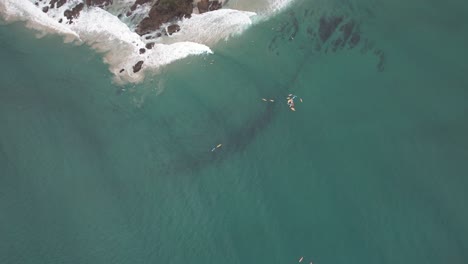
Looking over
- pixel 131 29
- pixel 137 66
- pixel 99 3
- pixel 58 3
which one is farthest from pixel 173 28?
pixel 58 3

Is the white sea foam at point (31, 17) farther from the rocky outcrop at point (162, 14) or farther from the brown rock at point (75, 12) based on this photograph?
the rocky outcrop at point (162, 14)

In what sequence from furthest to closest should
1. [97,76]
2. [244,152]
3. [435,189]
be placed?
1. [97,76]
2. [244,152]
3. [435,189]

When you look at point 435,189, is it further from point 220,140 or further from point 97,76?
point 97,76

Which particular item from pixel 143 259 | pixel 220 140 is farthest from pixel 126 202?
pixel 220 140

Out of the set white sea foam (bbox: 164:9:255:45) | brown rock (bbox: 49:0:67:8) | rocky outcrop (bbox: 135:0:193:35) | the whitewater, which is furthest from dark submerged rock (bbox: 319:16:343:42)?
brown rock (bbox: 49:0:67:8)

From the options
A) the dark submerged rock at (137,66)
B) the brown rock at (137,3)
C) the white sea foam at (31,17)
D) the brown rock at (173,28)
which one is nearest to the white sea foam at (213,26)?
the brown rock at (173,28)
